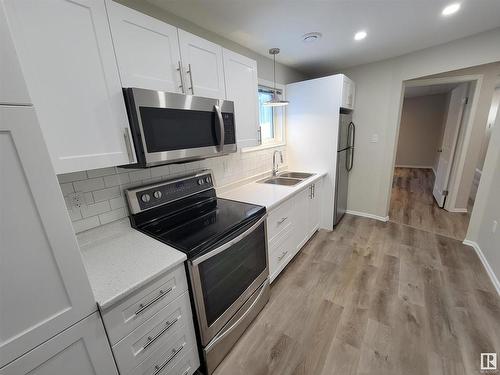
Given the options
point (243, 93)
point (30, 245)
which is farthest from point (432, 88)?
point (30, 245)

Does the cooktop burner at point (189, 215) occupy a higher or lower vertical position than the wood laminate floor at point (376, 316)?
higher

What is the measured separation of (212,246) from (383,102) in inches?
123

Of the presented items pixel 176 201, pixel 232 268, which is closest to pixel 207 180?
pixel 176 201

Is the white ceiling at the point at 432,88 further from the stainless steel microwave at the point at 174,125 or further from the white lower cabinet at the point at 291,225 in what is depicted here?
the stainless steel microwave at the point at 174,125

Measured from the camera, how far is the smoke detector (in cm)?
198

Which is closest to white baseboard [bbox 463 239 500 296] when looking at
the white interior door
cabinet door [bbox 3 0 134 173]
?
the white interior door

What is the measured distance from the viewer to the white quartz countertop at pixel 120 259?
861mm

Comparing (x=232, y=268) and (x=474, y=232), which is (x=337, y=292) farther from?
(x=474, y=232)

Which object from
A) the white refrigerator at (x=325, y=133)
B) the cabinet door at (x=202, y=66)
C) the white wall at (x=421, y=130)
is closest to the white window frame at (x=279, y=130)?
the white refrigerator at (x=325, y=133)

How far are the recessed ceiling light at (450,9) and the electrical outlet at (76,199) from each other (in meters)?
2.96

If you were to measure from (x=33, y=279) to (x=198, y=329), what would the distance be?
33.8 inches

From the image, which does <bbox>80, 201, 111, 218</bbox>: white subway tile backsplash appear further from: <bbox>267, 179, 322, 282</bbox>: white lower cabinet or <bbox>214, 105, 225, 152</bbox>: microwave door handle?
<bbox>267, 179, 322, 282</bbox>: white lower cabinet

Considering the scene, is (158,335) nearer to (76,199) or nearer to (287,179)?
(76,199)

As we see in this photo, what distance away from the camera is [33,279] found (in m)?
0.64
